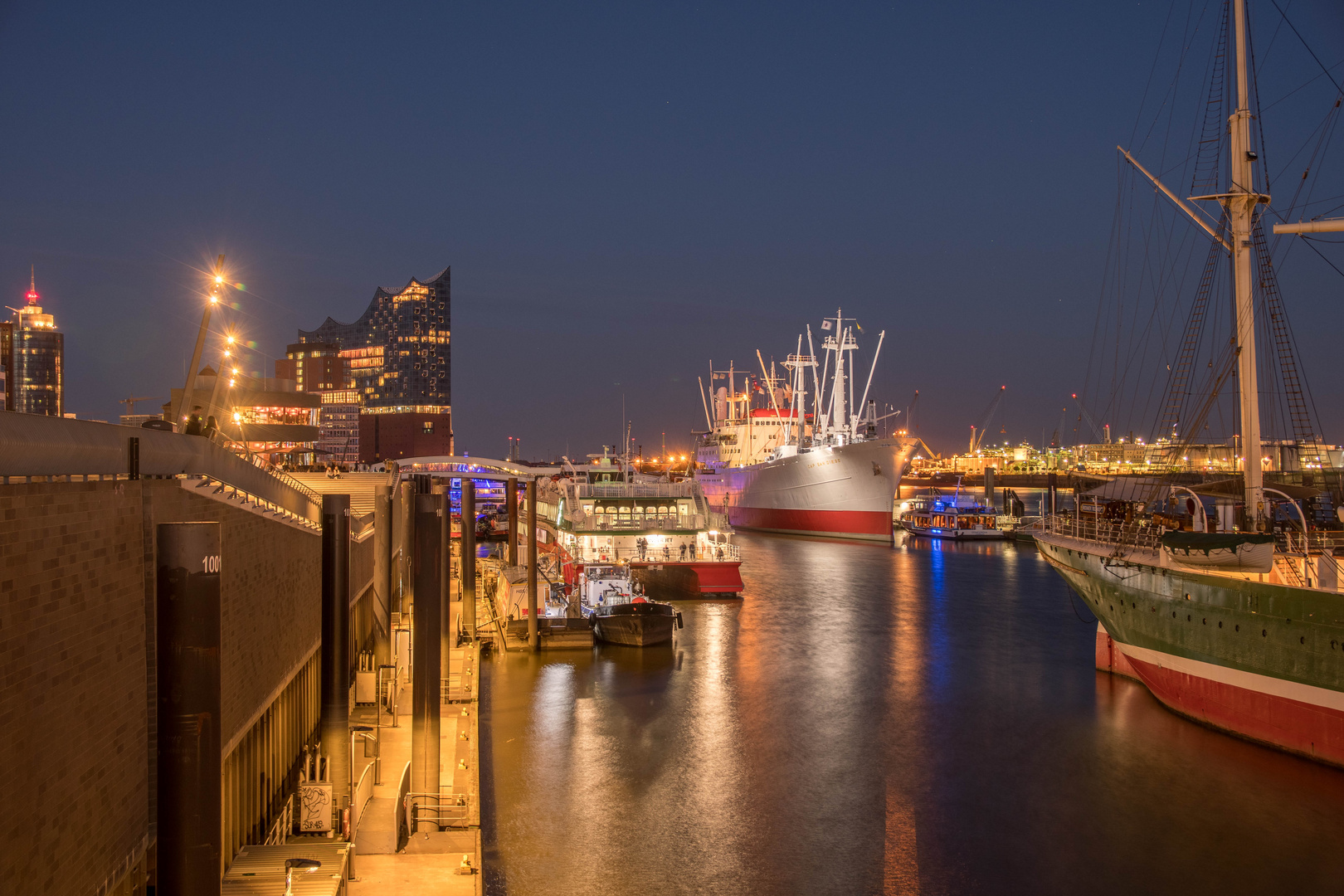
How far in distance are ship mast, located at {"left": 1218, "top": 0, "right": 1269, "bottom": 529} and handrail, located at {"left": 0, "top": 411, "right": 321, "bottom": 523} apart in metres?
18.4

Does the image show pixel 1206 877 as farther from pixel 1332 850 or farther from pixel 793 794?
pixel 793 794

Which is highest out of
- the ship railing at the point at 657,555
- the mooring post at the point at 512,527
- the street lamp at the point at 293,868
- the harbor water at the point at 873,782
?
the mooring post at the point at 512,527

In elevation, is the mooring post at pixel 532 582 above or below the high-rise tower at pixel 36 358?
below

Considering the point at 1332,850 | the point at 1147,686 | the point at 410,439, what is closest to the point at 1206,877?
the point at 1332,850

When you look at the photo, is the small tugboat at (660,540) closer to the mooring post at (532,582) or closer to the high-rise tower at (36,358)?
the mooring post at (532,582)

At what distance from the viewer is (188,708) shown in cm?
493

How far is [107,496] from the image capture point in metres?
6.08

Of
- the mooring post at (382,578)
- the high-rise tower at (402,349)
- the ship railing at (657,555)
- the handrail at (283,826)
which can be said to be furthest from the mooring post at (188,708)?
the high-rise tower at (402,349)

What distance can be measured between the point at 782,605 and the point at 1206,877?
22384 mm

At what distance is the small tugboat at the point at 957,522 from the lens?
65.1 meters

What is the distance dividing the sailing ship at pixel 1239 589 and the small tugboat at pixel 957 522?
44.3 metres

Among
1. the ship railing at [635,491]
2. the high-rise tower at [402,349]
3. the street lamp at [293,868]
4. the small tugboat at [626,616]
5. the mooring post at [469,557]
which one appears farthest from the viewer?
the high-rise tower at [402,349]

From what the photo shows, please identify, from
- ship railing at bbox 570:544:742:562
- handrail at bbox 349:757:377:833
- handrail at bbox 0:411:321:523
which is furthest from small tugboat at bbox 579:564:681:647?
handrail at bbox 0:411:321:523

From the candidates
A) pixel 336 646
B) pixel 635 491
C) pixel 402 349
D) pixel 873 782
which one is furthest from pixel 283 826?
pixel 402 349
